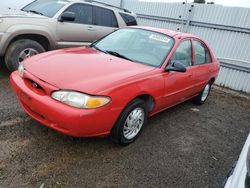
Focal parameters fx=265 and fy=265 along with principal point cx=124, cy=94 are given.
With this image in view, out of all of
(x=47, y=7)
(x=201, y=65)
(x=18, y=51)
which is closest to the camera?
(x=201, y=65)

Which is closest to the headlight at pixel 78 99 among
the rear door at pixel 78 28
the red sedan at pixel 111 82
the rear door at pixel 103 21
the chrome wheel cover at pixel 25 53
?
the red sedan at pixel 111 82

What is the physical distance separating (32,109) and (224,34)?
7.01 metres

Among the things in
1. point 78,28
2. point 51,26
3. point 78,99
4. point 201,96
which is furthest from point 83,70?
point 201,96

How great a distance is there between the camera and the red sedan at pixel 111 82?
119 inches

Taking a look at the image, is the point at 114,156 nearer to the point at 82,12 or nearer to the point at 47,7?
the point at 82,12

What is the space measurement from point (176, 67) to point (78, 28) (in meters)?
3.26

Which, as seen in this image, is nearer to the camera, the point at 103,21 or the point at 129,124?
the point at 129,124

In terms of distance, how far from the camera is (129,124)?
3.66 m

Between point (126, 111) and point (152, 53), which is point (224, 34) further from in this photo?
point (126, 111)

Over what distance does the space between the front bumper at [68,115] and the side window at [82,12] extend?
3.54 metres

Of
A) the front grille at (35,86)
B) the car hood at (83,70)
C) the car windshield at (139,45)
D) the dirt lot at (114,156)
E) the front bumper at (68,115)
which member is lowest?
the dirt lot at (114,156)

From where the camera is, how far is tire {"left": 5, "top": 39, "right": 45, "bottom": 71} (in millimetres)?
5344

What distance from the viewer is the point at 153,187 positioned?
121 inches

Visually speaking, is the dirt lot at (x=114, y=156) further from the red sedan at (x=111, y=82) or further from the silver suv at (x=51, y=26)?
the silver suv at (x=51, y=26)
